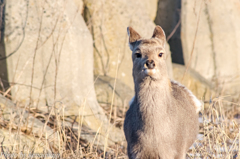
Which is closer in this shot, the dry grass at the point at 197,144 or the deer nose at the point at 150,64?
the deer nose at the point at 150,64

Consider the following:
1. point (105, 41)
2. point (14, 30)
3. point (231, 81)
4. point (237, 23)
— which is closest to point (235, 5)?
point (237, 23)

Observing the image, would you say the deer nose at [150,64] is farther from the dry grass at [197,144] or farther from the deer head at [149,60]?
the dry grass at [197,144]

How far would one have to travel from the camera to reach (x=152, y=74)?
11.2ft

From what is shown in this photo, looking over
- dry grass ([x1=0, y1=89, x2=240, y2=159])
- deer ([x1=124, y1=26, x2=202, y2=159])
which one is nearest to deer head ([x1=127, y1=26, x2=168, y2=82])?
deer ([x1=124, y1=26, x2=202, y2=159])

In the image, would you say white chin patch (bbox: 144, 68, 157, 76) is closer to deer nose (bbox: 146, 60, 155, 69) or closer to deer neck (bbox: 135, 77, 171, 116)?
deer nose (bbox: 146, 60, 155, 69)

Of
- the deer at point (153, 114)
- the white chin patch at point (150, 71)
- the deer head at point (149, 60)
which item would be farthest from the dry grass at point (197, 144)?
the white chin patch at point (150, 71)

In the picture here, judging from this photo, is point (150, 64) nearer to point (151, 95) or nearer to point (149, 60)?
point (149, 60)

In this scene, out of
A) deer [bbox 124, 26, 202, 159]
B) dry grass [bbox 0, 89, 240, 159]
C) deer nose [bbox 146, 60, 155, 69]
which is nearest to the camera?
deer nose [bbox 146, 60, 155, 69]

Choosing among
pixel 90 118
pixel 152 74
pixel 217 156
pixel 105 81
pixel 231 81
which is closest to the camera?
pixel 152 74

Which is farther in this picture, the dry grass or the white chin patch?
the dry grass

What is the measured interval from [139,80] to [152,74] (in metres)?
0.24

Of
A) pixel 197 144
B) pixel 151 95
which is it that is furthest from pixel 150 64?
pixel 197 144

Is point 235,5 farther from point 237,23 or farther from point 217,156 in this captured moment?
point 217,156

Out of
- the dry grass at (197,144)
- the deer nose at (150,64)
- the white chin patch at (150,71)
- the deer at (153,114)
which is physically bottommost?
the dry grass at (197,144)
